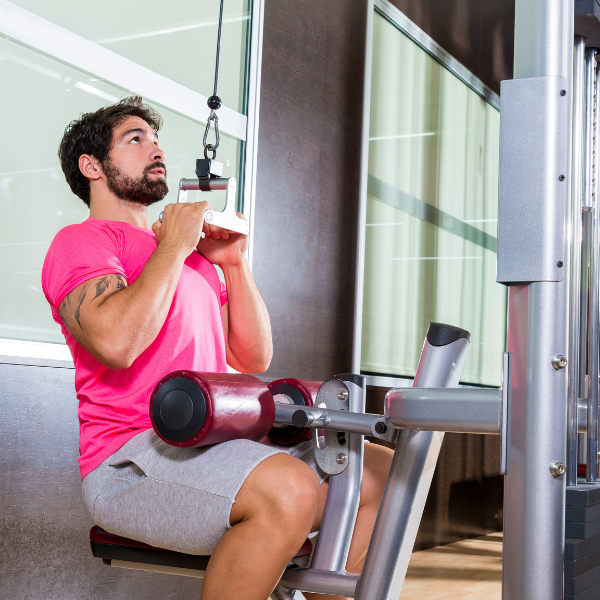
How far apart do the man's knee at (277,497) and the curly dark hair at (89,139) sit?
0.84 meters

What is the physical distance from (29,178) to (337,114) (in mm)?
1435

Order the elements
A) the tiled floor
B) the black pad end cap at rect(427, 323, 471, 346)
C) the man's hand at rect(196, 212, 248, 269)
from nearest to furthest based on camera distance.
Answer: the black pad end cap at rect(427, 323, 471, 346) → the man's hand at rect(196, 212, 248, 269) → the tiled floor

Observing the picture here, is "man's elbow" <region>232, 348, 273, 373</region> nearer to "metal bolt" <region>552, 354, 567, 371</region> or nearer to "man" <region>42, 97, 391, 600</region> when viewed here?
"man" <region>42, 97, 391, 600</region>

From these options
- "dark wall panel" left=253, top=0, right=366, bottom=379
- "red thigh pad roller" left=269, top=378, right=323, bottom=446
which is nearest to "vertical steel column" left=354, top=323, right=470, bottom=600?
"red thigh pad roller" left=269, top=378, right=323, bottom=446

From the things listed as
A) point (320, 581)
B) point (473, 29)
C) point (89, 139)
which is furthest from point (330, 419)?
point (473, 29)

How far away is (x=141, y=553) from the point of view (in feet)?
3.40

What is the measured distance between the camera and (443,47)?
3.76 metres

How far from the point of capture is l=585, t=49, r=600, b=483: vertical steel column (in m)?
1.32

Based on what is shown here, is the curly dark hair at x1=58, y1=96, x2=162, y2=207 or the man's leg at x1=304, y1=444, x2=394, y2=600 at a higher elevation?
the curly dark hair at x1=58, y1=96, x2=162, y2=207

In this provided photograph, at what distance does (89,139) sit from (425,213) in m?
2.35

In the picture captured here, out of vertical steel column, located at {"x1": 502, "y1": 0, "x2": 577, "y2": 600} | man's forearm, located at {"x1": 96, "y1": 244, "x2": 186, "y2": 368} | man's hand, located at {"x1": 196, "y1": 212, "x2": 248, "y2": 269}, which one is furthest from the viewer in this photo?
man's hand, located at {"x1": 196, "y1": 212, "x2": 248, "y2": 269}

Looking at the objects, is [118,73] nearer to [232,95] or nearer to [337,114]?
[232,95]

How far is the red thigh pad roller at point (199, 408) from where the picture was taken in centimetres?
94

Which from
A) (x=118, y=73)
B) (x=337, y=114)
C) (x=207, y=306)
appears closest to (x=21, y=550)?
(x=207, y=306)
